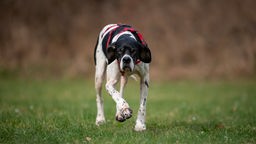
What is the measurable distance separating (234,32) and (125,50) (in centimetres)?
1729

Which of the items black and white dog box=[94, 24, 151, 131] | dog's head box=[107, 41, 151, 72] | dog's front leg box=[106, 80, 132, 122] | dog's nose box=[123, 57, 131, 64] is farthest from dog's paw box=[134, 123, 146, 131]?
dog's nose box=[123, 57, 131, 64]

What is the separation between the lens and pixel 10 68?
854 inches

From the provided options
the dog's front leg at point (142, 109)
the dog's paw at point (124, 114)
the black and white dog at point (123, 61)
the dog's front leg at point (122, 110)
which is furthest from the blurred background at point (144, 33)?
the dog's paw at point (124, 114)

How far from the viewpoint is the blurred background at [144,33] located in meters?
22.2

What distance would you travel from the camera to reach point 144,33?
23250 mm

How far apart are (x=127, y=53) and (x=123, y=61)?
15 centimetres

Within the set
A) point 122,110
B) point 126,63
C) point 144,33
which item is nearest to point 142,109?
point 122,110

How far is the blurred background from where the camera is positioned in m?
22.2

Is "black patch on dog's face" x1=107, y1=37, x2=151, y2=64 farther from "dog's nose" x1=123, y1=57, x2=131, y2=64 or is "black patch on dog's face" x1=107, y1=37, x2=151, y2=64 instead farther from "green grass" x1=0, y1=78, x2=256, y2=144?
"green grass" x1=0, y1=78, x2=256, y2=144

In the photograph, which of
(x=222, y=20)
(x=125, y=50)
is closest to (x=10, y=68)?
(x=222, y=20)

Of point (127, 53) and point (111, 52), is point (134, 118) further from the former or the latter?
point (127, 53)

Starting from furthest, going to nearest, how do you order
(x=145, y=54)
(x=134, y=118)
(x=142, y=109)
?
(x=134, y=118), (x=142, y=109), (x=145, y=54)

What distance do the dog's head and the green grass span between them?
3.03 feet

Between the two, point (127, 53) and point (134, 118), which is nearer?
point (127, 53)
